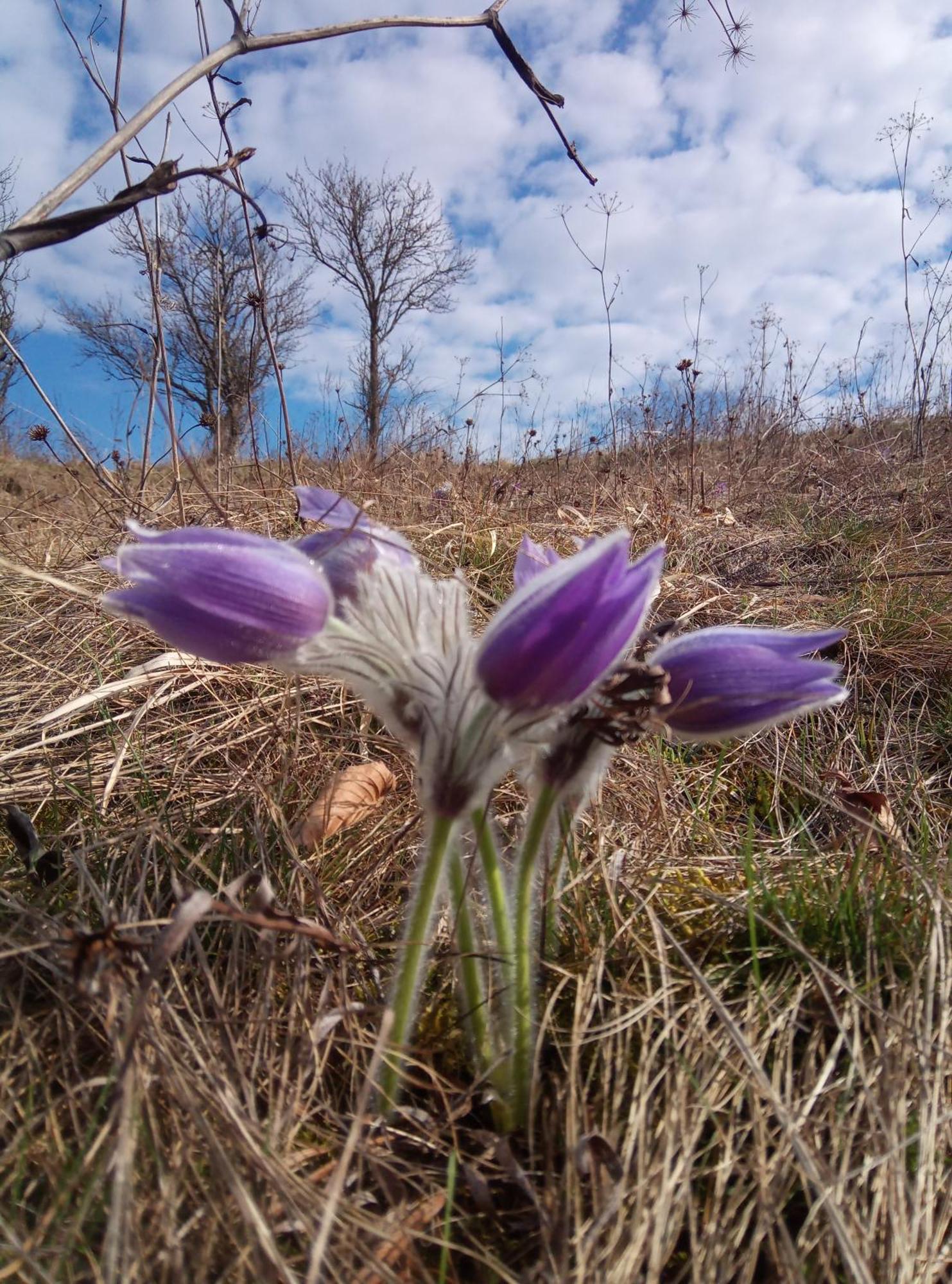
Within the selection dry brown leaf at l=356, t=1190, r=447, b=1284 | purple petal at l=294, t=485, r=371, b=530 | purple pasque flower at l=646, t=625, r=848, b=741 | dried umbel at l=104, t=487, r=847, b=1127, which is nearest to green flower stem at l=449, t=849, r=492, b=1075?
dried umbel at l=104, t=487, r=847, b=1127

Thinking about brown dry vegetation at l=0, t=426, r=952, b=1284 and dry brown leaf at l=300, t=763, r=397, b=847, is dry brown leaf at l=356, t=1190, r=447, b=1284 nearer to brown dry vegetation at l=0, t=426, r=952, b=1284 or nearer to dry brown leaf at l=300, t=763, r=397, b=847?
brown dry vegetation at l=0, t=426, r=952, b=1284

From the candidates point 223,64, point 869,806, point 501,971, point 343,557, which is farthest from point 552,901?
point 223,64

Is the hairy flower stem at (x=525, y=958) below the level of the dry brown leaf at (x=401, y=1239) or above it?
above

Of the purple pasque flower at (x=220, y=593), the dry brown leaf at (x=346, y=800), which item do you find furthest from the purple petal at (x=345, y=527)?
the dry brown leaf at (x=346, y=800)

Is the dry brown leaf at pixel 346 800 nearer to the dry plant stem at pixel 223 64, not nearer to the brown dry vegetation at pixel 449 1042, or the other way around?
the brown dry vegetation at pixel 449 1042

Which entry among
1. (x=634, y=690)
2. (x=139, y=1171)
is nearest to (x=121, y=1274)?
(x=139, y=1171)

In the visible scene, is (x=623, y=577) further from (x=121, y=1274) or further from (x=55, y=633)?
(x=55, y=633)

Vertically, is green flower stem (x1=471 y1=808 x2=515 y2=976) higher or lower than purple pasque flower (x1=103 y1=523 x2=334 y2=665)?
lower
